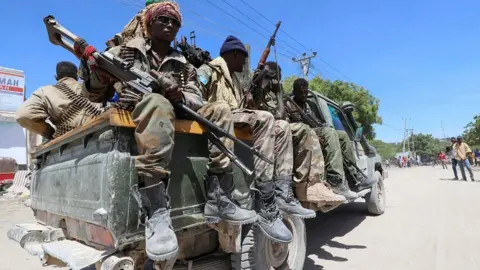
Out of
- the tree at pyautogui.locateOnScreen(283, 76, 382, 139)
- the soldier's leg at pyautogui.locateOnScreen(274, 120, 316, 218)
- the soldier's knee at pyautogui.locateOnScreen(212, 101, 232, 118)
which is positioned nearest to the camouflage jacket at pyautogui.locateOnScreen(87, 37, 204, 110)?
the soldier's knee at pyautogui.locateOnScreen(212, 101, 232, 118)

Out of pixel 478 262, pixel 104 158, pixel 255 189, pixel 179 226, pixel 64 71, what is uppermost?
pixel 64 71

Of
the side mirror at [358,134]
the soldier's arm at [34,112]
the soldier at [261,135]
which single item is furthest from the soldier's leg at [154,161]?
the side mirror at [358,134]

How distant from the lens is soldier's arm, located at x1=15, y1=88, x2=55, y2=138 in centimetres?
307

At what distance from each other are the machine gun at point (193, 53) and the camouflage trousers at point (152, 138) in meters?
2.52

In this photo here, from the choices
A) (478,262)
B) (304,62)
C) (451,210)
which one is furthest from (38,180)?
(304,62)

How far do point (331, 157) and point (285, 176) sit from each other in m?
1.54

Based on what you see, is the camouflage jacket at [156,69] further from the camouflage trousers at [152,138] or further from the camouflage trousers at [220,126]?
the camouflage trousers at [152,138]

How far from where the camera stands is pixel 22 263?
3.99m

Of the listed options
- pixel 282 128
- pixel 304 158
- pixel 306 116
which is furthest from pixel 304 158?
pixel 306 116

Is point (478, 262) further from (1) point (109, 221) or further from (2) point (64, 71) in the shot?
(2) point (64, 71)

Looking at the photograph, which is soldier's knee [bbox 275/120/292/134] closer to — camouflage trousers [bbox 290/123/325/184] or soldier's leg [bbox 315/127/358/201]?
camouflage trousers [bbox 290/123/325/184]

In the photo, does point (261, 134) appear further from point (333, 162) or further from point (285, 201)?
point (333, 162)

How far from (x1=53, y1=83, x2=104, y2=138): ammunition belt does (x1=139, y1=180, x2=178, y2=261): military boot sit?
1.36m

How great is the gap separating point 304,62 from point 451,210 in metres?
20.2
